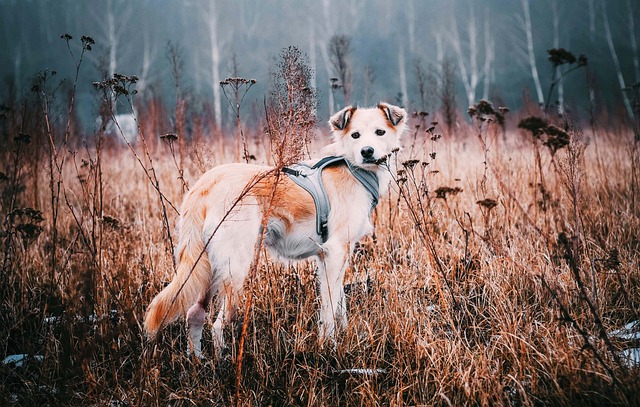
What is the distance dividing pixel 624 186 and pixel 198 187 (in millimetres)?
5107

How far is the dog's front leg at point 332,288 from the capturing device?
7.42 feet

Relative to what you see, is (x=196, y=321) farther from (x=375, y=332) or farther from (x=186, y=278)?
(x=375, y=332)

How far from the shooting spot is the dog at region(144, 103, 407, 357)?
6.29 ft

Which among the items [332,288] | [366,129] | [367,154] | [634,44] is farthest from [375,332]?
[634,44]

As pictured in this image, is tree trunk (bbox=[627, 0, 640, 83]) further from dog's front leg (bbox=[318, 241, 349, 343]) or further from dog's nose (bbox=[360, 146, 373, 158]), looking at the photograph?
dog's front leg (bbox=[318, 241, 349, 343])

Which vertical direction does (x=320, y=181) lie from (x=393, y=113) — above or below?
below

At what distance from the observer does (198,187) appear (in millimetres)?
2250

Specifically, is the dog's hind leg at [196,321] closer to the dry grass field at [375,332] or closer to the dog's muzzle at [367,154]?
the dry grass field at [375,332]

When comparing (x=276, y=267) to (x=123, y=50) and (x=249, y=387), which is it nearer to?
(x=249, y=387)

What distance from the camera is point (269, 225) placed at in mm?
2396

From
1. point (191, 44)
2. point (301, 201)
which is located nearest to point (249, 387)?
point (301, 201)

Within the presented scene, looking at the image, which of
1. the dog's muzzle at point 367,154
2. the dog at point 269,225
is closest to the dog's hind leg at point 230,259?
the dog at point 269,225

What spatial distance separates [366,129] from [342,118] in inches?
9.3

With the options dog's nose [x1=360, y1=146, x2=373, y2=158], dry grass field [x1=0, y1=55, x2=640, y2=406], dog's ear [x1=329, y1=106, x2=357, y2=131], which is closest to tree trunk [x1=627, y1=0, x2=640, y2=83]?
dry grass field [x1=0, y1=55, x2=640, y2=406]
